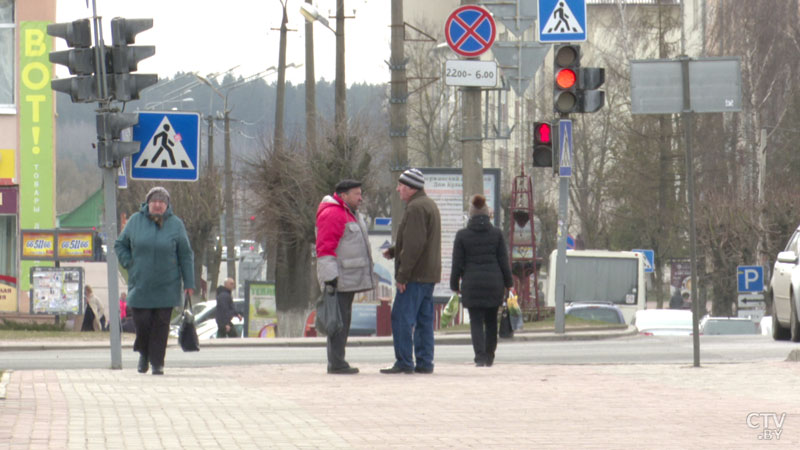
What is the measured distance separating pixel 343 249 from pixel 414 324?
38.5 inches

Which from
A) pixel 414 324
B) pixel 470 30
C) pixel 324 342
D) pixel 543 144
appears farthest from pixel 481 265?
pixel 324 342

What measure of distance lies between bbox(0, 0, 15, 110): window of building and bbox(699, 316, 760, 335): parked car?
17551 mm

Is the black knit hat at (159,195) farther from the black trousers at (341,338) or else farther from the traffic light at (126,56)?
the black trousers at (341,338)

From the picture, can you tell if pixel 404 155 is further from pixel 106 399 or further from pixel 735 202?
pixel 735 202

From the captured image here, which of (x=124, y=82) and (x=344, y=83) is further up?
(x=344, y=83)

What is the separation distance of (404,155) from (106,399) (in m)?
15.2

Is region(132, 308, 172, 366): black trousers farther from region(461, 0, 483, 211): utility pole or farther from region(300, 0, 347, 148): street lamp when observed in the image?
region(300, 0, 347, 148): street lamp

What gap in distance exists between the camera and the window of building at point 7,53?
1499 inches

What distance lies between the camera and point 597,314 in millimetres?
32062

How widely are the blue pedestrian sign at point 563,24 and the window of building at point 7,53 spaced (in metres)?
20.7

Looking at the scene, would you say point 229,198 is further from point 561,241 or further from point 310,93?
point 561,241

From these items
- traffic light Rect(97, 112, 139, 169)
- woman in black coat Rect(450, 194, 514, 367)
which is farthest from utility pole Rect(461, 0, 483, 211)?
traffic light Rect(97, 112, 139, 169)

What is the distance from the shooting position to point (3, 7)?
1506 inches

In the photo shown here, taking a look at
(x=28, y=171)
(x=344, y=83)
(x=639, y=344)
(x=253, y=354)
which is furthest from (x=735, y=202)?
(x=253, y=354)
